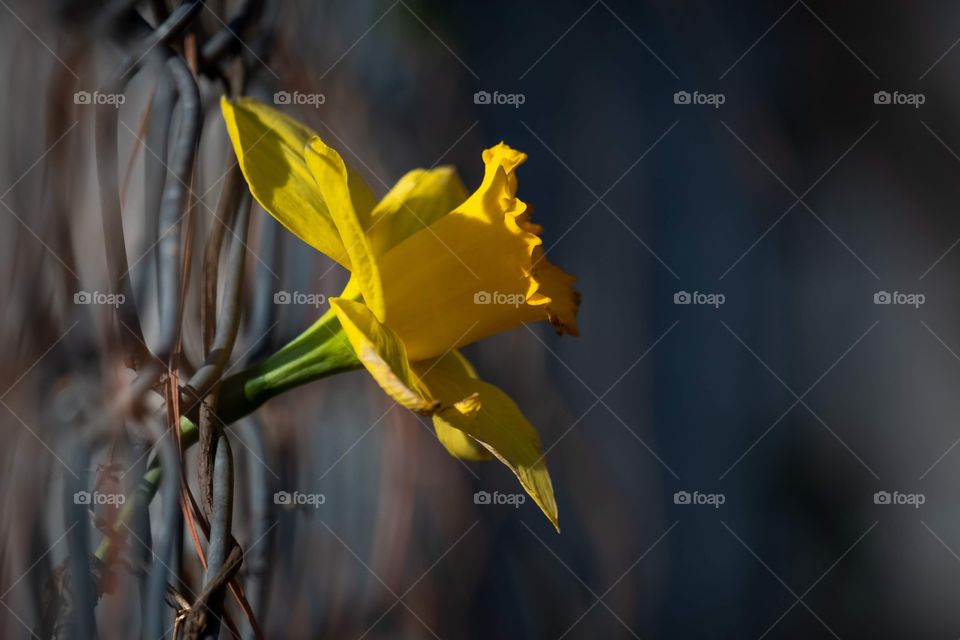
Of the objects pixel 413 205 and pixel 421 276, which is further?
pixel 413 205

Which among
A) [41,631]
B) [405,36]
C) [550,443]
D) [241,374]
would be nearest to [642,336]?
[550,443]

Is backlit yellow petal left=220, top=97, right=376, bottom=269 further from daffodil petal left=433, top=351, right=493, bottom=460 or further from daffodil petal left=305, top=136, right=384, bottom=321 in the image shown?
daffodil petal left=433, top=351, right=493, bottom=460

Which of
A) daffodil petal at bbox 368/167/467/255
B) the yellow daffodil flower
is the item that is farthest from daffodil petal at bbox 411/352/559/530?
daffodil petal at bbox 368/167/467/255

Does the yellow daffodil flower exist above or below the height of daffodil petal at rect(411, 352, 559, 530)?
above

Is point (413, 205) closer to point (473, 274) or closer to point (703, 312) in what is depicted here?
point (473, 274)

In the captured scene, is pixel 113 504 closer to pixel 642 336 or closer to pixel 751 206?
pixel 642 336

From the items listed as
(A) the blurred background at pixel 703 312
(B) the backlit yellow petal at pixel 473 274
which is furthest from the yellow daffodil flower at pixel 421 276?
(A) the blurred background at pixel 703 312

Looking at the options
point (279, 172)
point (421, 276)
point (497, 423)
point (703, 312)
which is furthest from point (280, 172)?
point (703, 312)
